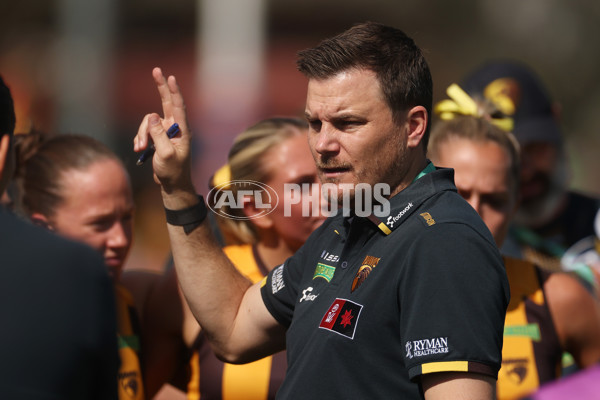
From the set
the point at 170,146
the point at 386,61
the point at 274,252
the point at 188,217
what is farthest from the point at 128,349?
the point at 386,61

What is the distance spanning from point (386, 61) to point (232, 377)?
1.63 m

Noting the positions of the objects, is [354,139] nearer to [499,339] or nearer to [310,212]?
[499,339]

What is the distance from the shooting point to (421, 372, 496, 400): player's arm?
7.41 ft

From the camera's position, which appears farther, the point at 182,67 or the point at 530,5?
the point at 530,5

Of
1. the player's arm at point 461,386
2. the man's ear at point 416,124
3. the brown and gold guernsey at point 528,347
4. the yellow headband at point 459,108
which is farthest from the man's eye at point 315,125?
the yellow headband at point 459,108

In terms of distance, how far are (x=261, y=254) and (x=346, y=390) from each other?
170 centimetres

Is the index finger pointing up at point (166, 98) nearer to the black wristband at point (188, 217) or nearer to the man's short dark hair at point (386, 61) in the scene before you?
the black wristband at point (188, 217)

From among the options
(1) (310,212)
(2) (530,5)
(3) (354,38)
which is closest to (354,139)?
(3) (354,38)

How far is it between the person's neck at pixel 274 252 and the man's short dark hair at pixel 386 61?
55.7 inches

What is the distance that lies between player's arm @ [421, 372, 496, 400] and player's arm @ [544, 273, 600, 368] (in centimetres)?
150

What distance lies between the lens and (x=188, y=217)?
3.04 m

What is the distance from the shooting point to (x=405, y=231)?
2520mm

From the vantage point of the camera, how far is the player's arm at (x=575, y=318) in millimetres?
3697

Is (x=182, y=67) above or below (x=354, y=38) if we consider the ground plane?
below
